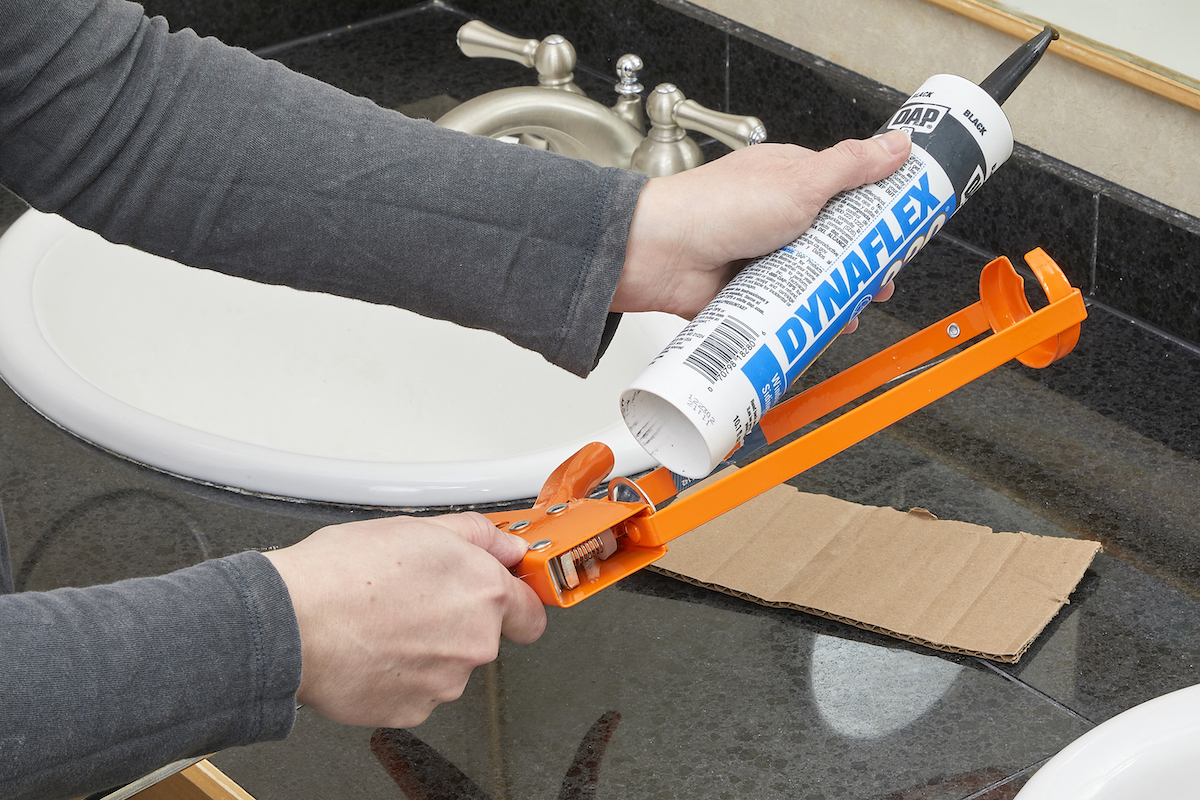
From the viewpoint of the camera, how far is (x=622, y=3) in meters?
1.26

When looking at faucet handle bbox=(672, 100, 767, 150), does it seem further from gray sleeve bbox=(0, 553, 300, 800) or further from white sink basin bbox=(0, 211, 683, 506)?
gray sleeve bbox=(0, 553, 300, 800)

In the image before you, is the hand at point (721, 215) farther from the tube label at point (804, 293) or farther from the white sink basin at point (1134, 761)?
the white sink basin at point (1134, 761)

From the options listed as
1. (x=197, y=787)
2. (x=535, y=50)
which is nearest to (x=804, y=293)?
(x=197, y=787)

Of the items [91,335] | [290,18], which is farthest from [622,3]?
[91,335]

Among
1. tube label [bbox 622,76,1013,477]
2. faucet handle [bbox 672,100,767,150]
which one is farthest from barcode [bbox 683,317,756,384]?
faucet handle [bbox 672,100,767,150]

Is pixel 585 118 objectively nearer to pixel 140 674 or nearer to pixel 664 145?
pixel 664 145

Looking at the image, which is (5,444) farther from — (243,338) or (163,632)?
(163,632)

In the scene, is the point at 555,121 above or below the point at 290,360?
above

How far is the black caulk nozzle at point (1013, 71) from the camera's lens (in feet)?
2.03

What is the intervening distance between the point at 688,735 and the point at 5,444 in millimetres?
540

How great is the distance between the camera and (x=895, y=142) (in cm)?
59

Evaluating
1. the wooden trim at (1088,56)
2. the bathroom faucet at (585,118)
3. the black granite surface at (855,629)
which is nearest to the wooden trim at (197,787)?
the black granite surface at (855,629)

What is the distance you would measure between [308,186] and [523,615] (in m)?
0.26

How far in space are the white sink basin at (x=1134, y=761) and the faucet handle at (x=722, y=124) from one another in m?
0.55
